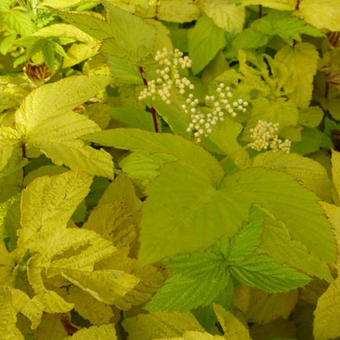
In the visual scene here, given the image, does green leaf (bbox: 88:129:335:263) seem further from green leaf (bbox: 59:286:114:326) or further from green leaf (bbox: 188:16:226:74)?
green leaf (bbox: 188:16:226:74)

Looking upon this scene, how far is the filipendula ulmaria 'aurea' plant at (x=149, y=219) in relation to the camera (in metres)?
0.42

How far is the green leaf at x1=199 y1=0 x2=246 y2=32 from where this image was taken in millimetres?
1088

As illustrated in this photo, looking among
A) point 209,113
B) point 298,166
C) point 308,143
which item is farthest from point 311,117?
point 209,113

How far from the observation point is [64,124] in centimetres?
67

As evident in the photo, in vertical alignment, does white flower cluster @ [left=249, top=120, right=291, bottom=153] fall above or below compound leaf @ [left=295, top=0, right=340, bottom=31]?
below

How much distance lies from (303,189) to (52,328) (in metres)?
0.42

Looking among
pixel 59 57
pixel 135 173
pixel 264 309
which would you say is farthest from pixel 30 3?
pixel 264 309

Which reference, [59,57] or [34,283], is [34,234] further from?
[59,57]

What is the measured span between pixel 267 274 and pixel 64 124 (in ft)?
1.36

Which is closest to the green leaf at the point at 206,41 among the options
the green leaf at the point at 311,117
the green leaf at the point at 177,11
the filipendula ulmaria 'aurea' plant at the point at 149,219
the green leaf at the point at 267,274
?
the green leaf at the point at 177,11

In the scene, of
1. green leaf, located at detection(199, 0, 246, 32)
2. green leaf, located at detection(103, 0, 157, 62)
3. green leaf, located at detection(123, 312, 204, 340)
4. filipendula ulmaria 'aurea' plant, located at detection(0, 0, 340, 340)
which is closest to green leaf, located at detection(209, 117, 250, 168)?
filipendula ulmaria 'aurea' plant, located at detection(0, 0, 340, 340)

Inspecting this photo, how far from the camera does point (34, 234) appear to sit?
570 mm

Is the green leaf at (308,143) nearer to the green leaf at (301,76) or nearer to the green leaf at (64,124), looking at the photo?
the green leaf at (301,76)

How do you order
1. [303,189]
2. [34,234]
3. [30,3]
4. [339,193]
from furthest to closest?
[30,3] → [339,193] → [34,234] → [303,189]
